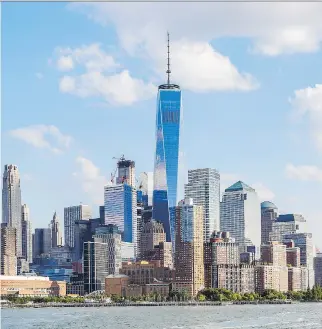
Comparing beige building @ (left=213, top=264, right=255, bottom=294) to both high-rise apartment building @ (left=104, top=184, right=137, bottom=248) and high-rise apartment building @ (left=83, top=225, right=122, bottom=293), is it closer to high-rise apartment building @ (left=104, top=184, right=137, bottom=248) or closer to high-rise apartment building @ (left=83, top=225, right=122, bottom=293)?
high-rise apartment building @ (left=83, top=225, right=122, bottom=293)

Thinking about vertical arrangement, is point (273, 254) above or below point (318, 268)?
above

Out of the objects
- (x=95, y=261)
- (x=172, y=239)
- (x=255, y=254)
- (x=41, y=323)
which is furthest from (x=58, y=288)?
(x=41, y=323)

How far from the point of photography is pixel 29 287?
102 metres

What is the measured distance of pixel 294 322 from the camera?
44656mm

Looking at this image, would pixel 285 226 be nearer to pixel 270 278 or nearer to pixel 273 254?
pixel 273 254

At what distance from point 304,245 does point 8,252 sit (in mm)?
45721

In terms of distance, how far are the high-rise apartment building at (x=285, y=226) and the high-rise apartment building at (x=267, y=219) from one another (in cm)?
67

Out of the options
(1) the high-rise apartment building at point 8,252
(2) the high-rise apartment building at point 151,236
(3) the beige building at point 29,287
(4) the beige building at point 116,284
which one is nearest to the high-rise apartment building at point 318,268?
(2) the high-rise apartment building at point 151,236

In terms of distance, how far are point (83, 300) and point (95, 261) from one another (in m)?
32.3

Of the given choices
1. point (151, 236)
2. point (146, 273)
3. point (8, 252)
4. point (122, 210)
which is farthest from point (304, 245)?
point (8, 252)

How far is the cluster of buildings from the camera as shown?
107 meters

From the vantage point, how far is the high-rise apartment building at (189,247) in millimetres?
103537

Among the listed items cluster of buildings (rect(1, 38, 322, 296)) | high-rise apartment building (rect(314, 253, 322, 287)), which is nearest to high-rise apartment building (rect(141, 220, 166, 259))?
cluster of buildings (rect(1, 38, 322, 296))

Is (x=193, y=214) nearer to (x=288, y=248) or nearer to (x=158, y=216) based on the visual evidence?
(x=158, y=216)
